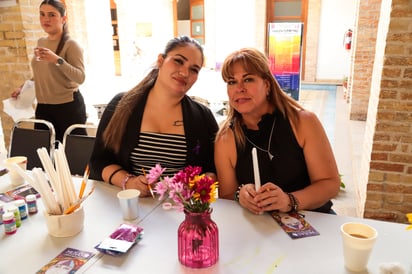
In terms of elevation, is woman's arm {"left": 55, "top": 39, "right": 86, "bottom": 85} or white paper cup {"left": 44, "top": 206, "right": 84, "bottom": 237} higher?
woman's arm {"left": 55, "top": 39, "right": 86, "bottom": 85}

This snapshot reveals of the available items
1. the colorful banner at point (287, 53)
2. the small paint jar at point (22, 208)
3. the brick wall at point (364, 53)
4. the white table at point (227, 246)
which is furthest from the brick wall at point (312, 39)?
the small paint jar at point (22, 208)

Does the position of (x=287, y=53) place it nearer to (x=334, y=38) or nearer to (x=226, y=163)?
(x=226, y=163)

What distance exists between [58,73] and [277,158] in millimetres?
2072

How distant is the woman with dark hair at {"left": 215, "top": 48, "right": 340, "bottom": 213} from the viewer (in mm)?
1572

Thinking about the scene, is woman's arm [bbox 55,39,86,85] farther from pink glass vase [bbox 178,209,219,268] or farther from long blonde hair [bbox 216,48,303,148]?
pink glass vase [bbox 178,209,219,268]

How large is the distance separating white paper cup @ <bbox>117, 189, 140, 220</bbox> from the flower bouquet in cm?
31

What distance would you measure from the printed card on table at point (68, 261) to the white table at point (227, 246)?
0.9 inches

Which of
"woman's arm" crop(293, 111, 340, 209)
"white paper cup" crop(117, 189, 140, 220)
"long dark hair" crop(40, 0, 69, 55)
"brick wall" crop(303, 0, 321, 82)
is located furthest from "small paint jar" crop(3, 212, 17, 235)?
"brick wall" crop(303, 0, 321, 82)

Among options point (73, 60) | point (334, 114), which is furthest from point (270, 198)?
point (334, 114)

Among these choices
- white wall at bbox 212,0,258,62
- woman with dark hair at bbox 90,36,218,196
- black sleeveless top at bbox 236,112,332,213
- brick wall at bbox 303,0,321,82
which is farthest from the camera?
white wall at bbox 212,0,258,62

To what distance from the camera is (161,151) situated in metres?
1.75

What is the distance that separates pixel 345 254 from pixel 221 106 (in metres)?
2.94

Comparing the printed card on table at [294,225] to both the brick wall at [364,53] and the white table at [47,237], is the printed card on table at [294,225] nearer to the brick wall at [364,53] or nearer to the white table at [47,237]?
the white table at [47,237]

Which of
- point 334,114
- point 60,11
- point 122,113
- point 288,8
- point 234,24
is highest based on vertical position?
point 288,8
